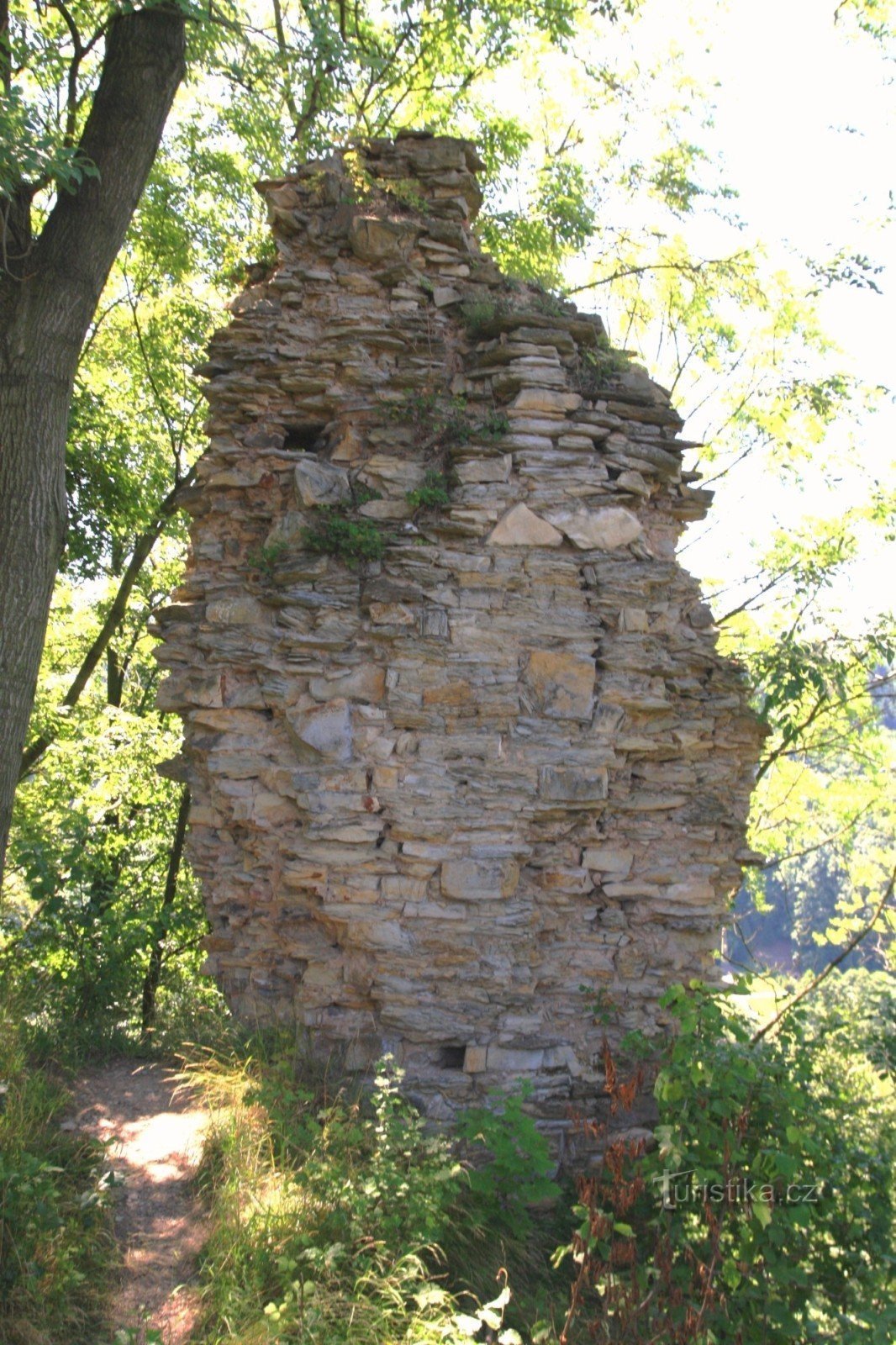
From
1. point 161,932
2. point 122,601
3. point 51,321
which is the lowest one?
point 161,932

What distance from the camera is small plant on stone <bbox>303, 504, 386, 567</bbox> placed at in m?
4.90

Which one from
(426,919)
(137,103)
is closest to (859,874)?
(426,919)

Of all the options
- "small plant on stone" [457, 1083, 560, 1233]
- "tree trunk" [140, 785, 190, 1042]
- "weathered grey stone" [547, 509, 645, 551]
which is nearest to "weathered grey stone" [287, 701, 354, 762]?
"weathered grey stone" [547, 509, 645, 551]

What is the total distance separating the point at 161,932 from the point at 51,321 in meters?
4.21

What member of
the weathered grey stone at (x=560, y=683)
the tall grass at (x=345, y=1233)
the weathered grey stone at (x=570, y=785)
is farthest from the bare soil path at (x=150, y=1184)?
the weathered grey stone at (x=560, y=683)

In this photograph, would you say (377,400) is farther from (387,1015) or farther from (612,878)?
(387,1015)

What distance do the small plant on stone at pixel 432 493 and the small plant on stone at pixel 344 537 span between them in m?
0.24

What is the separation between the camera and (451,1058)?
4707 mm

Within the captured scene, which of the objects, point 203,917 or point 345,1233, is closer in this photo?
point 345,1233

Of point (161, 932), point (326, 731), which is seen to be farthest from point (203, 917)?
point (326, 731)

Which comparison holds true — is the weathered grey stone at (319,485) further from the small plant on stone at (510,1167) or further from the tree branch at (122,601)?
the tree branch at (122,601)

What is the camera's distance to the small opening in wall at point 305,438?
5371 mm

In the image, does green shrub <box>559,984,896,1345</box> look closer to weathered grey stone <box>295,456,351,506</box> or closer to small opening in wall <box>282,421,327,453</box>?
weathered grey stone <box>295,456,351,506</box>

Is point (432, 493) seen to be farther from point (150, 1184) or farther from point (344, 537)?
point (150, 1184)
